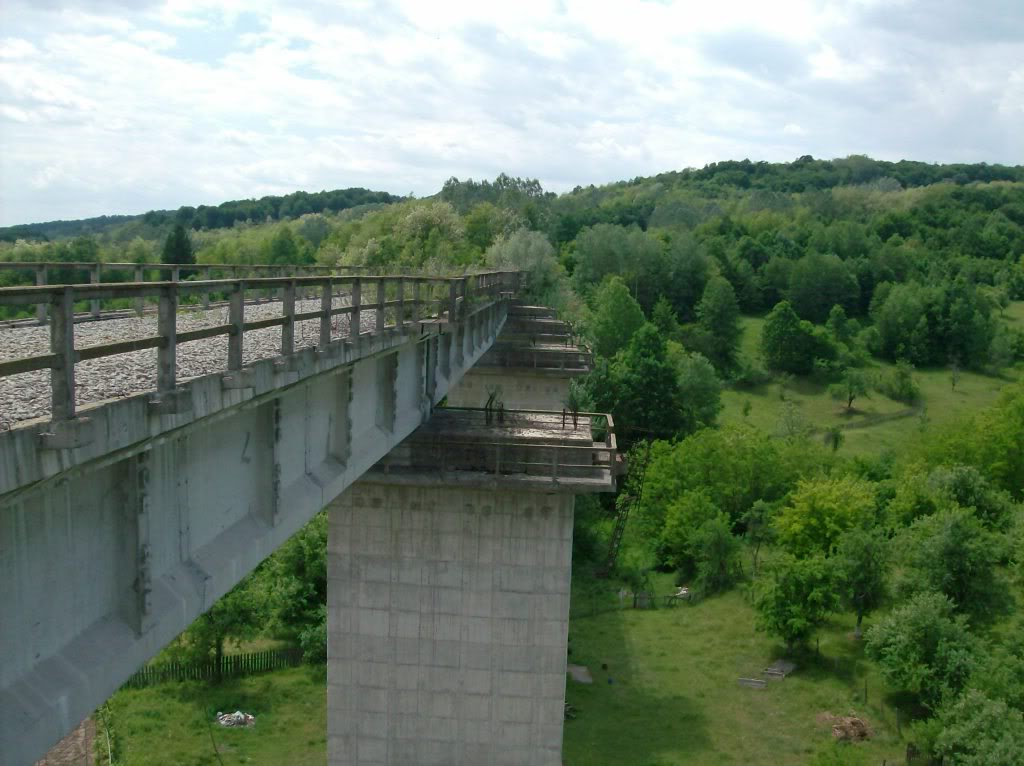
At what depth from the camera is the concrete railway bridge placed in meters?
5.85

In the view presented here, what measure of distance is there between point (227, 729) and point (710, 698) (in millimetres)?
13578

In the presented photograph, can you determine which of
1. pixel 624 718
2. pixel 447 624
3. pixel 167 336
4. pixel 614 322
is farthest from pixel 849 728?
pixel 614 322

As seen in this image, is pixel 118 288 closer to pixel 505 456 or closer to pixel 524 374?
pixel 505 456

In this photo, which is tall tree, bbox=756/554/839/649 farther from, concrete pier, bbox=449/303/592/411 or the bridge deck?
the bridge deck

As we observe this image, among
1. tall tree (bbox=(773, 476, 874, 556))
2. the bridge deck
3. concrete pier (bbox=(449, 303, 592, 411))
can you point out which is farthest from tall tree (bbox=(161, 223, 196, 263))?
the bridge deck

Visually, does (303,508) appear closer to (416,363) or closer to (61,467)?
(61,467)

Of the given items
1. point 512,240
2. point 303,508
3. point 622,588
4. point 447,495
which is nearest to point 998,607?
point 622,588

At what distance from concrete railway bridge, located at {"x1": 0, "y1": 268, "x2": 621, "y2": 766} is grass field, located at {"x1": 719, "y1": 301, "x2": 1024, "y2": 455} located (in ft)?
142

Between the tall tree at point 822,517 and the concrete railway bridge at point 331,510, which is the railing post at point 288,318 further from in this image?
the tall tree at point 822,517

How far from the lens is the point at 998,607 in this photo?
92.9ft

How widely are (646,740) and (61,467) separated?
74.2 ft

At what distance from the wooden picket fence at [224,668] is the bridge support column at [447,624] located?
11.2 m

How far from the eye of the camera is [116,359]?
8.64 meters

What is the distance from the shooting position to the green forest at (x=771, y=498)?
25672mm
